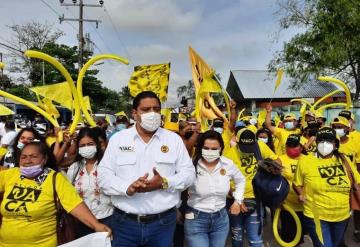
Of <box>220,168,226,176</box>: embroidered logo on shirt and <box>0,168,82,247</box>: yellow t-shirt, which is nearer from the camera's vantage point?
<box>0,168,82,247</box>: yellow t-shirt

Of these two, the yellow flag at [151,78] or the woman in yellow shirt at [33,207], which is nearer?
the woman in yellow shirt at [33,207]

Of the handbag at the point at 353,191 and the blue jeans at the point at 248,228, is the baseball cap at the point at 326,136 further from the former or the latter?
the blue jeans at the point at 248,228

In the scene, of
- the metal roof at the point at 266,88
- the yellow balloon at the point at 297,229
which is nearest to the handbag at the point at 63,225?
the yellow balloon at the point at 297,229

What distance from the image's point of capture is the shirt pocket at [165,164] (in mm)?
2932

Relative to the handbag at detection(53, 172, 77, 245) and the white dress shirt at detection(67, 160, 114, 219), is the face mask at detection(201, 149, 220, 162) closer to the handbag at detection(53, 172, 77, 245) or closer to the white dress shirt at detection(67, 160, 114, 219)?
the white dress shirt at detection(67, 160, 114, 219)

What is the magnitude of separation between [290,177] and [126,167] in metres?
2.59

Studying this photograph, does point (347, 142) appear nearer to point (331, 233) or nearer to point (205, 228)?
point (331, 233)

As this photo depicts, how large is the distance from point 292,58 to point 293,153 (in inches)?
820

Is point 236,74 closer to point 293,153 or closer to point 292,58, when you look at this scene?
point 292,58

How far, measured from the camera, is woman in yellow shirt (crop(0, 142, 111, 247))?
115 inches

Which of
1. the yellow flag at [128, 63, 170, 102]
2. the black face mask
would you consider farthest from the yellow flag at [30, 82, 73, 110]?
the black face mask

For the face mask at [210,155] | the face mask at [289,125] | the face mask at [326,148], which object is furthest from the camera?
the face mask at [289,125]

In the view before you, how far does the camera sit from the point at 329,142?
408 centimetres

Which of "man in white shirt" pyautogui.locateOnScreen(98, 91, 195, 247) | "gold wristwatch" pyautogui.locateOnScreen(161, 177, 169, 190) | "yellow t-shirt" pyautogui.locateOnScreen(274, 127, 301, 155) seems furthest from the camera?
"yellow t-shirt" pyautogui.locateOnScreen(274, 127, 301, 155)
